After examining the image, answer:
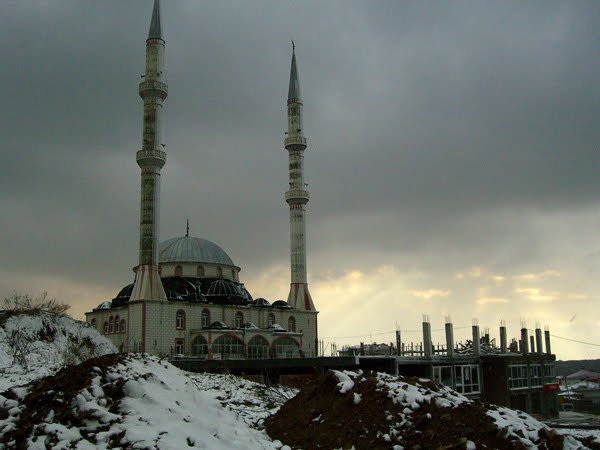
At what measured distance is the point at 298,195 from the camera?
58.8m

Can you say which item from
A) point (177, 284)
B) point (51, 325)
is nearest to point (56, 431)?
point (51, 325)

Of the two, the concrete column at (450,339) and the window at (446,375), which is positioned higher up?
the concrete column at (450,339)

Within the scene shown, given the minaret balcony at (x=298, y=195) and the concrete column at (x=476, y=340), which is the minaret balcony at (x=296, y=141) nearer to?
the minaret balcony at (x=298, y=195)

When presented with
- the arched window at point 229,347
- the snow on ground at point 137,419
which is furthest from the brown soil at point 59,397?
the arched window at point 229,347

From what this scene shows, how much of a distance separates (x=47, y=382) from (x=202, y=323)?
3921cm

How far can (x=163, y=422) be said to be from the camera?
1131 cm

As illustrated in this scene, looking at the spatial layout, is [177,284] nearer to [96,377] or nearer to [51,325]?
[51,325]

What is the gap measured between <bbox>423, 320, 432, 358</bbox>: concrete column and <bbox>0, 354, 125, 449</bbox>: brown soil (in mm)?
29196

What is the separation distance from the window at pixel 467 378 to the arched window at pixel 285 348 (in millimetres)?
16962

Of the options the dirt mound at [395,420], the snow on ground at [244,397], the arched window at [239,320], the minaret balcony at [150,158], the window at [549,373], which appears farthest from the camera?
the arched window at [239,320]

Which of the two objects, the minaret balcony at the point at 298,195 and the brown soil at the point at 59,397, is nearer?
the brown soil at the point at 59,397

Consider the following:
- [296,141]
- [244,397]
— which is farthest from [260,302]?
[244,397]

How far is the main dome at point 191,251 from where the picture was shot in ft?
192

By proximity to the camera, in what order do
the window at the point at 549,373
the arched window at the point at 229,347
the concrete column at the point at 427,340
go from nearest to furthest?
1. the concrete column at the point at 427,340
2. the arched window at the point at 229,347
3. the window at the point at 549,373
